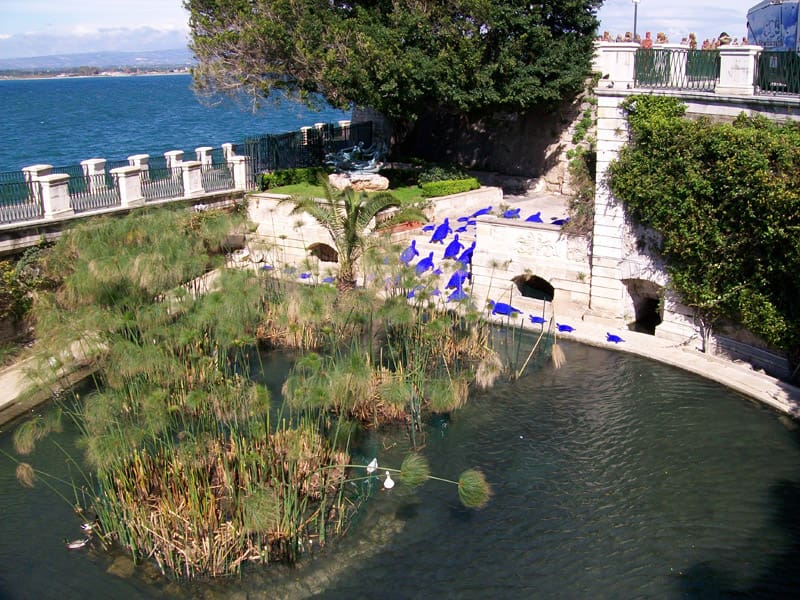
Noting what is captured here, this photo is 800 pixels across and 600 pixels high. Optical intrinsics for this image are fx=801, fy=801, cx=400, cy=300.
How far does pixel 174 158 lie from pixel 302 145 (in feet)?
18.9

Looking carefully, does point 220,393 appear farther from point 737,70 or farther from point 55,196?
point 737,70

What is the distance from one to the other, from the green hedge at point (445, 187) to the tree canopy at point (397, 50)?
2158 mm

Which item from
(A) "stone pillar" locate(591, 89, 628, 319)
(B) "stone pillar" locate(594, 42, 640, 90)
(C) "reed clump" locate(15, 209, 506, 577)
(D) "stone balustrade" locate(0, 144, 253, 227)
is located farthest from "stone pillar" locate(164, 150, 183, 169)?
(B) "stone pillar" locate(594, 42, 640, 90)

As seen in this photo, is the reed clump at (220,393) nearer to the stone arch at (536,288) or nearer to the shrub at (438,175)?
the stone arch at (536,288)

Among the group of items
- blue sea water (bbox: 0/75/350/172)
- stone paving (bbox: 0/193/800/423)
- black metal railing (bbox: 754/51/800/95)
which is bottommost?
stone paving (bbox: 0/193/800/423)

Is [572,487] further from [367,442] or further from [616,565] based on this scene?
[367,442]

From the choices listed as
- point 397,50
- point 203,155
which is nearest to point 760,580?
point 397,50

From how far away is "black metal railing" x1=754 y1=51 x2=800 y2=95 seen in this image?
15031 mm

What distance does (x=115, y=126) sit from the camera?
75500 mm

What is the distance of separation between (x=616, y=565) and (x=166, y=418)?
5.96m

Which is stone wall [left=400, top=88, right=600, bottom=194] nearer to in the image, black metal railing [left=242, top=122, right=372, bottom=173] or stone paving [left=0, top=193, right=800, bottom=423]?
black metal railing [left=242, top=122, right=372, bottom=173]

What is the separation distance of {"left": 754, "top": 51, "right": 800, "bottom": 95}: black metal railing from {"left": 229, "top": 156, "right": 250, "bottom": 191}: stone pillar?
14483mm

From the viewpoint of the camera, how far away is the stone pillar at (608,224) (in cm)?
1673

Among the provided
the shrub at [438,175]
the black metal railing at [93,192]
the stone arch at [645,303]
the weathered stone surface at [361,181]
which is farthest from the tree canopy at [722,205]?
the black metal railing at [93,192]
